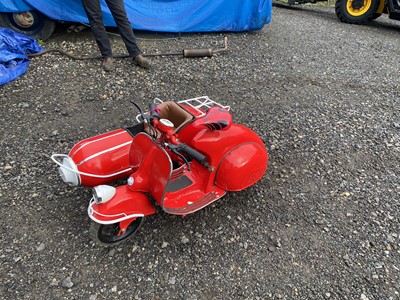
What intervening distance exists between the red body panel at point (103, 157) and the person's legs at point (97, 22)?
207cm

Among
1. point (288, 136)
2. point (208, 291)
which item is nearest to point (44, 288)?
point (208, 291)

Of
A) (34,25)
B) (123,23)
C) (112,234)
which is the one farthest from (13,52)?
(112,234)

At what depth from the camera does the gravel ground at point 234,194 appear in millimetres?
1892

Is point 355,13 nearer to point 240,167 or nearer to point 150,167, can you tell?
point 240,167

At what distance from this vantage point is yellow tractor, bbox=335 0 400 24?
638cm

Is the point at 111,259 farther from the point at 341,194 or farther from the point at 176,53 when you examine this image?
the point at 176,53

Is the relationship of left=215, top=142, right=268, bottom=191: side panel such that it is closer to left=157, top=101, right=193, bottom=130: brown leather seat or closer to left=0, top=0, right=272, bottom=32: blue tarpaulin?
left=157, top=101, right=193, bottom=130: brown leather seat

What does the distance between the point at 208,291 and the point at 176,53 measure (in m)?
3.28

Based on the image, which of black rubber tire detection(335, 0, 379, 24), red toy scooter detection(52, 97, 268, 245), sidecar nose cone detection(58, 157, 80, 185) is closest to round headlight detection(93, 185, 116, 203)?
red toy scooter detection(52, 97, 268, 245)

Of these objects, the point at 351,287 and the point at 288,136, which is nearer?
the point at 351,287

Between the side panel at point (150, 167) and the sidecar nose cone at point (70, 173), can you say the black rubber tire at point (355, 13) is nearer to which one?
the side panel at point (150, 167)

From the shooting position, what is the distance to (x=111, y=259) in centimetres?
197

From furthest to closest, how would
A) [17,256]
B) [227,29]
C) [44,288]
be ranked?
[227,29], [17,256], [44,288]

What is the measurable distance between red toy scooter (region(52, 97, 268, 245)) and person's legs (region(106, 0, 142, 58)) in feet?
6.56
